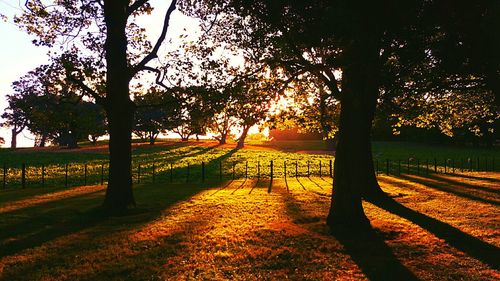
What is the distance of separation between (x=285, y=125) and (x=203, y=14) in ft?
23.7

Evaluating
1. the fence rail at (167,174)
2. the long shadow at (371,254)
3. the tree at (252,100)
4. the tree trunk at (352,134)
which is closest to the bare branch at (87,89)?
the tree at (252,100)

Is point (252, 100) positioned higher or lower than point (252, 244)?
higher

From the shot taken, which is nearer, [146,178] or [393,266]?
[393,266]

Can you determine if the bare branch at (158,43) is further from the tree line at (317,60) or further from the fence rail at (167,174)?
the fence rail at (167,174)

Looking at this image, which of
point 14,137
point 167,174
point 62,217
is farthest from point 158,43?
point 14,137

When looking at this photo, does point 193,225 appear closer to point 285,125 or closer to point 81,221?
point 81,221

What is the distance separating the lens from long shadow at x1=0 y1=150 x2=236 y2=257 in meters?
10.1

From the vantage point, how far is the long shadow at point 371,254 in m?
7.31

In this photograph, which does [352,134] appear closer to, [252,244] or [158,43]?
[252,244]

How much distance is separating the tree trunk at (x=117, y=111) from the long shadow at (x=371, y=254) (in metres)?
6.95

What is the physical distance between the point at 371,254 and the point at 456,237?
10.1 ft

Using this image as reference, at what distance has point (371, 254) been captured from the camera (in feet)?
28.6

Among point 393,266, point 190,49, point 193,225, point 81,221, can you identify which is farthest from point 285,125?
point 393,266

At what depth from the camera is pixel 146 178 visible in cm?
2870
